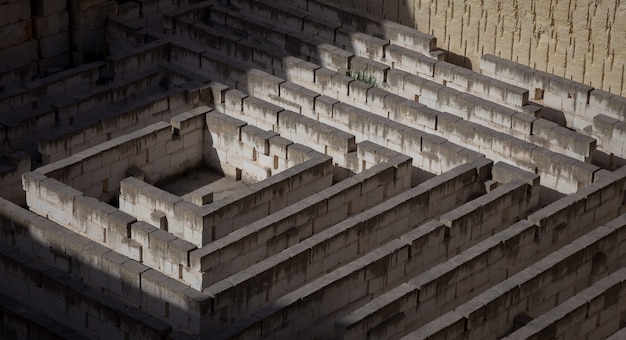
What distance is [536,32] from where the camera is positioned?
3419 cm

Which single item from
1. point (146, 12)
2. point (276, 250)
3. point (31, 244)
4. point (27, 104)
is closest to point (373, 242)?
Answer: point (276, 250)

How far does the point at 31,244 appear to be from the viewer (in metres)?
27.9

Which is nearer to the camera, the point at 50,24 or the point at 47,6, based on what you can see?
the point at 47,6

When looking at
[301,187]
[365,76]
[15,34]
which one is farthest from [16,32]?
[301,187]

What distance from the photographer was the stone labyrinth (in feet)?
85.6

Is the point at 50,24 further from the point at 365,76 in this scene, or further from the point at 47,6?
the point at 365,76

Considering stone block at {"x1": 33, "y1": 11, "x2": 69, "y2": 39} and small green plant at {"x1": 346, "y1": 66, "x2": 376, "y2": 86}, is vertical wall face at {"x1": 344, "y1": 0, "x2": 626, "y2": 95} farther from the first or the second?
stone block at {"x1": 33, "y1": 11, "x2": 69, "y2": 39}

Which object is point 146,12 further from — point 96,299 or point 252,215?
point 96,299

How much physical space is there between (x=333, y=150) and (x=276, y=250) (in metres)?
3.93

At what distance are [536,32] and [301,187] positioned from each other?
7.38 m

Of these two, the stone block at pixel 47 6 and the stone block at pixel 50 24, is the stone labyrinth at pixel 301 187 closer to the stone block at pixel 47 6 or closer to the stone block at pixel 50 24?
the stone block at pixel 50 24

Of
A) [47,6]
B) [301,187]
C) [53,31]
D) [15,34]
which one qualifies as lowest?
[301,187]

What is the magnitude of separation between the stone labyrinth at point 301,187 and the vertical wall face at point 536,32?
86 cm

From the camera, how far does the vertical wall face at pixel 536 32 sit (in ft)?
109
